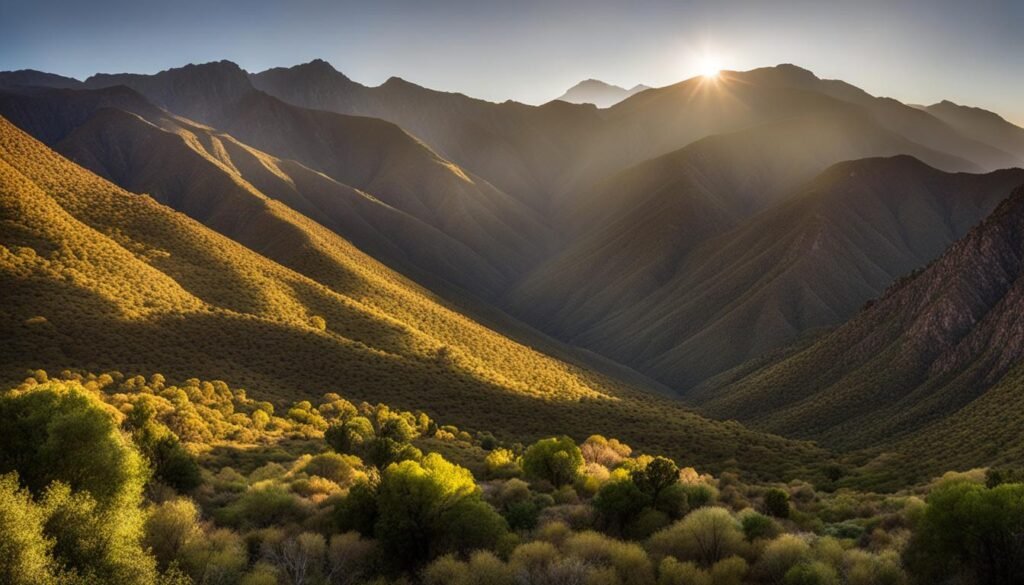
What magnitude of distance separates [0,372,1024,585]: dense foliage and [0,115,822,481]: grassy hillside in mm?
24851

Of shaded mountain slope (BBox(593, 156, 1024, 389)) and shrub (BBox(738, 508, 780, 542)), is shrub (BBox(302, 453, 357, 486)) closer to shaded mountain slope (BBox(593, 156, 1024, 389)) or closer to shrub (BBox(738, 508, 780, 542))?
shrub (BBox(738, 508, 780, 542))

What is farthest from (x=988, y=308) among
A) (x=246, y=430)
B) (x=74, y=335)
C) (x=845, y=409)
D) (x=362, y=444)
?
(x=74, y=335)

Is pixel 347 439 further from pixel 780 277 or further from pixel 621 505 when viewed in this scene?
pixel 780 277

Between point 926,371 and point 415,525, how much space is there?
82645mm

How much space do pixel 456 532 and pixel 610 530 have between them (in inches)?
314

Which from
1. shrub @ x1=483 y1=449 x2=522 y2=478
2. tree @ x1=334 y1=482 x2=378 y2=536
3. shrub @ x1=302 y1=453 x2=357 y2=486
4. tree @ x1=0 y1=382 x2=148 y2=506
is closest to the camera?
tree @ x1=0 y1=382 x2=148 y2=506

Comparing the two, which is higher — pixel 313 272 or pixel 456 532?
pixel 313 272

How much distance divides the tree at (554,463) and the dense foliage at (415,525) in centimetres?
29

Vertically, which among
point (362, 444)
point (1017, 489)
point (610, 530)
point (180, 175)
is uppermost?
point (180, 175)

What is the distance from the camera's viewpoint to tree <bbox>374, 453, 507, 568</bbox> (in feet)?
85.7

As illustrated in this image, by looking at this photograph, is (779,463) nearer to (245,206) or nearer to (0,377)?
(0,377)

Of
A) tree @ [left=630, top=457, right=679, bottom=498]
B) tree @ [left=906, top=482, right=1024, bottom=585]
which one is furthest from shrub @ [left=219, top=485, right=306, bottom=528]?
tree @ [left=906, top=482, right=1024, bottom=585]

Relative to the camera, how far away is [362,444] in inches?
1746

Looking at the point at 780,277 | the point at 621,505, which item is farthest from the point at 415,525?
the point at 780,277
